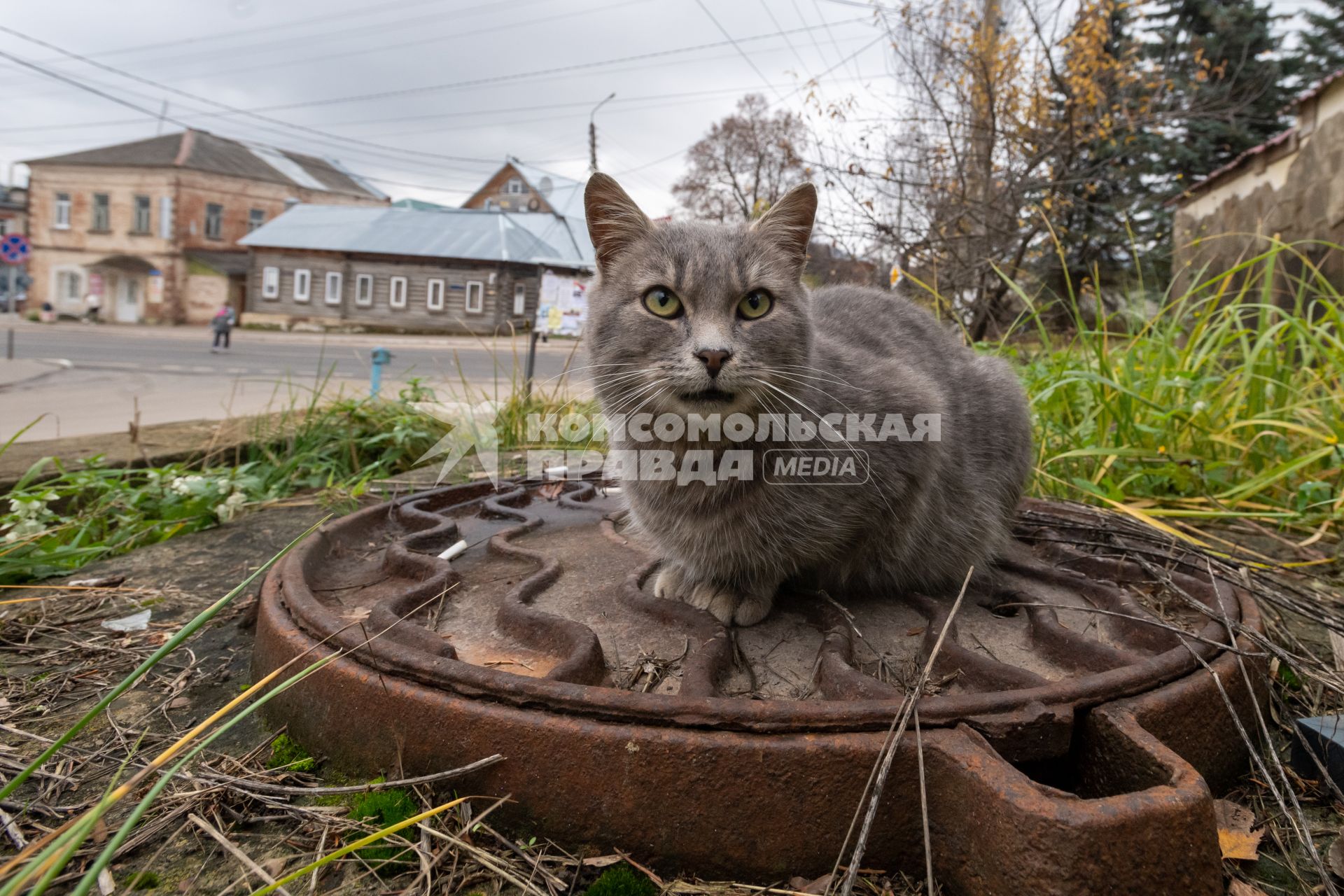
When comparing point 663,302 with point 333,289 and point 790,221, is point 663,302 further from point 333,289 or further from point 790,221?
point 333,289

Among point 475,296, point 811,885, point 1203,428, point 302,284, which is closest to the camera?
point 811,885

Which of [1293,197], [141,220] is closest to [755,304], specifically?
[1293,197]

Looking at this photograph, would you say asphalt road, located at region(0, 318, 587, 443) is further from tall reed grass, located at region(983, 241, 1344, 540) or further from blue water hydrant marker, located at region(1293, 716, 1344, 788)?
tall reed grass, located at region(983, 241, 1344, 540)

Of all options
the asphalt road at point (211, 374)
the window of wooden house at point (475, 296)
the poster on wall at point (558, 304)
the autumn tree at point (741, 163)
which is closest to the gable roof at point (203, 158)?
the asphalt road at point (211, 374)

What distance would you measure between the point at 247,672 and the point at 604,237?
4.21ft

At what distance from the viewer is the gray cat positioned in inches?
64.8

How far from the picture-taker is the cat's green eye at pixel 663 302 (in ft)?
5.84

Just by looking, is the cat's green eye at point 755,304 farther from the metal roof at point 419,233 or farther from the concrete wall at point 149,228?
the concrete wall at point 149,228

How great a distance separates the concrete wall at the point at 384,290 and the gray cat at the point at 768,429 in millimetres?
26240

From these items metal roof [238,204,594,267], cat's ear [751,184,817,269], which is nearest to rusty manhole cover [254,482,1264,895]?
cat's ear [751,184,817,269]

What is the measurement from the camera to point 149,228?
35.7 m

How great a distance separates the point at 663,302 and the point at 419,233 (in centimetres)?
3118

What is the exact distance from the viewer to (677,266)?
1.78m

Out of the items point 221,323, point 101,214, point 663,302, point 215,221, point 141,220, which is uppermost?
point 215,221
